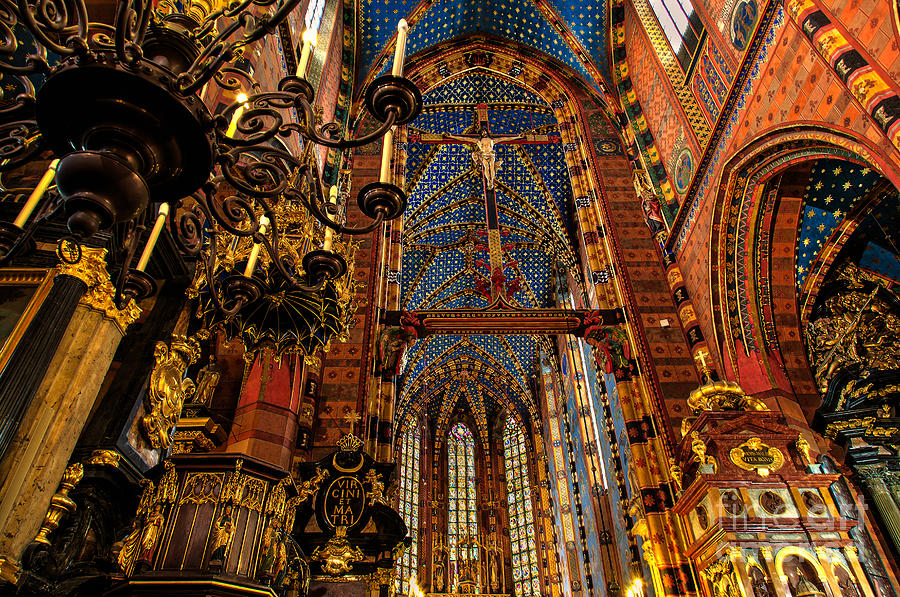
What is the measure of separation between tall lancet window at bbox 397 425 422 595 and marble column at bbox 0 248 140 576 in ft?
50.1

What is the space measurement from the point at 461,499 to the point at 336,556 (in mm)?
15114

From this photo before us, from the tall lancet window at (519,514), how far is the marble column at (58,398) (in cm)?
1650

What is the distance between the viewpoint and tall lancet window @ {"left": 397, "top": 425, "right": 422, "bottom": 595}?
678 inches

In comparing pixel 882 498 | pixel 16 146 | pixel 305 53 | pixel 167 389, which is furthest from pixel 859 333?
pixel 16 146

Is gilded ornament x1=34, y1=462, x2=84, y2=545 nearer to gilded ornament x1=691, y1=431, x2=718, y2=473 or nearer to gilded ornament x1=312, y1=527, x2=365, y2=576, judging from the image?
gilded ornament x1=312, y1=527, x2=365, y2=576

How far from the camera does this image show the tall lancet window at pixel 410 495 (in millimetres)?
17219

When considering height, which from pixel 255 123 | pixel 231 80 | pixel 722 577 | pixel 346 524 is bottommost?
pixel 722 577

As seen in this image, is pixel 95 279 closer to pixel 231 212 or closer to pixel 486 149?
pixel 231 212

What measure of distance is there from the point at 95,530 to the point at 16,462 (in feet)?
4.30

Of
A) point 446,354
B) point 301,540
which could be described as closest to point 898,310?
point 301,540

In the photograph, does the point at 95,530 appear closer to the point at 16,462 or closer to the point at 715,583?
the point at 16,462

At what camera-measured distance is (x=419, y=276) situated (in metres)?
16.2

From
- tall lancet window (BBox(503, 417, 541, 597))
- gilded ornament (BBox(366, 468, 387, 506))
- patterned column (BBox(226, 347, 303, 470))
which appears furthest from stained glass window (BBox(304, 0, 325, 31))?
tall lancet window (BBox(503, 417, 541, 597))

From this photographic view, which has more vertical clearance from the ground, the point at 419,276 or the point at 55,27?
the point at 419,276
